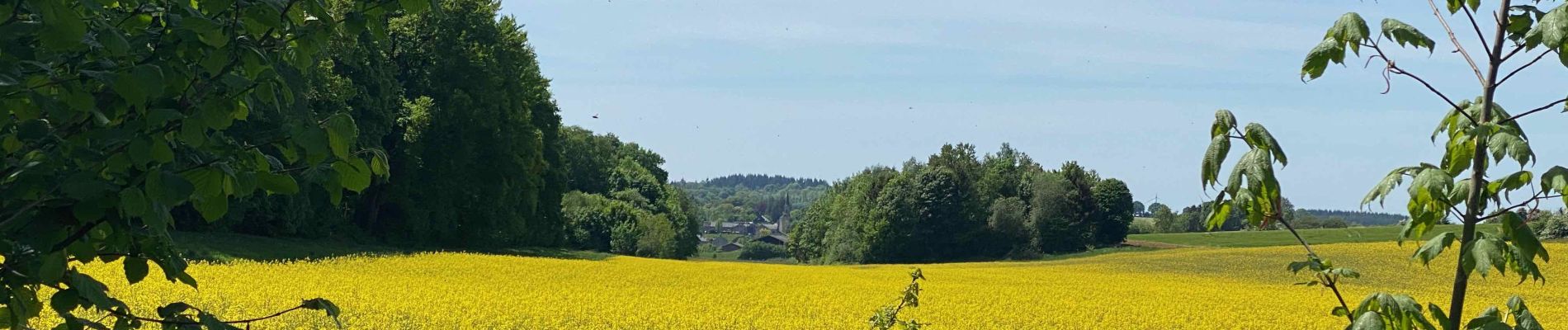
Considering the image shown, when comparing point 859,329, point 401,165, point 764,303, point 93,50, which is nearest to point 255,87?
point 93,50

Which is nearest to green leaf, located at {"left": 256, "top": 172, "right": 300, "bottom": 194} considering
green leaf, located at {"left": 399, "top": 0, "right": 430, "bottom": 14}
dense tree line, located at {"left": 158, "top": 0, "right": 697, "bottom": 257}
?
green leaf, located at {"left": 399, "top": 0, "right": 430, "bottom": 14}

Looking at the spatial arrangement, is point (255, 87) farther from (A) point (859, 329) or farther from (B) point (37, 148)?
(A) point (859, 329)

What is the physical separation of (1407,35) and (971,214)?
77.2 metres

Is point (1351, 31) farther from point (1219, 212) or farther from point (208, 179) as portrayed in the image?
point (208, 179)

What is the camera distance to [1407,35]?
319cm

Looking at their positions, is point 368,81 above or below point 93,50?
above

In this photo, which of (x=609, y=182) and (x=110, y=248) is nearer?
(x=110, y=248)

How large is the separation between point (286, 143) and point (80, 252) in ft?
2.18

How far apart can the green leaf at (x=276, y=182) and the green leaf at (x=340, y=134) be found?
0.67ft

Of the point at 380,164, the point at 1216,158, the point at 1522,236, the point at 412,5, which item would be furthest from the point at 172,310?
the point at 1522,236

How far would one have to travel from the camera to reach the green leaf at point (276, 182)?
11.6ft

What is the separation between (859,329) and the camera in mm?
16672

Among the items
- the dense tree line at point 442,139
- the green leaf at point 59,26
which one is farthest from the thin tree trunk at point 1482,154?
the dense tree line at point 442,139

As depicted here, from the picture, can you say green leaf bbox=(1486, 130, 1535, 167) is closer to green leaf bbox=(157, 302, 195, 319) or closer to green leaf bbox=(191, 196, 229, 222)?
green leaf bbox=(191, 196, 229, 222)
